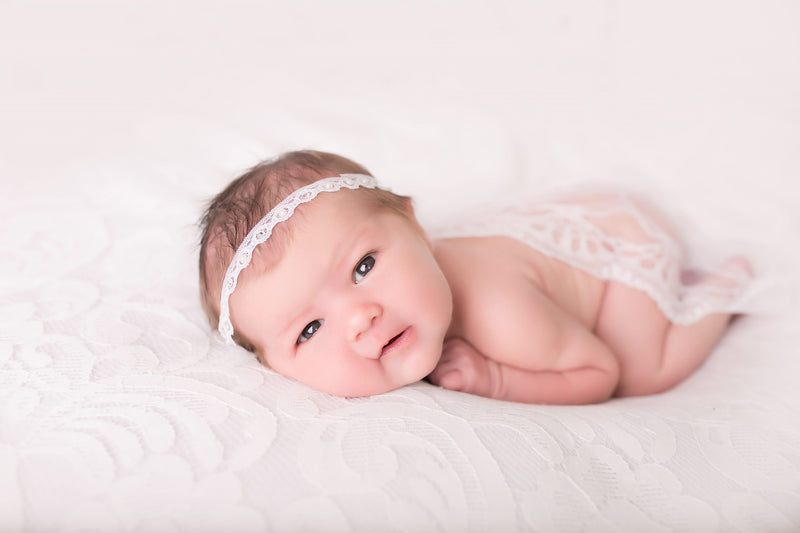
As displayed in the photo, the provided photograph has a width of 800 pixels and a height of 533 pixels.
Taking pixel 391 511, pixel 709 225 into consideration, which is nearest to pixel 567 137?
pixel 709 225

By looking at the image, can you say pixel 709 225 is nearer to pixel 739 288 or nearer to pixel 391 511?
pixel 739 288

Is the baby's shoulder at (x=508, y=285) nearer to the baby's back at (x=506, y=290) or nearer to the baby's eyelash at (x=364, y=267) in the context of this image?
the baby's back at (x=506, y=290)

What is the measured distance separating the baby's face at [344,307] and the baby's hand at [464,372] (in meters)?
0.11

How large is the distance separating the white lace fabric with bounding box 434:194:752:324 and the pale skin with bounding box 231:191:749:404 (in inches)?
1.2

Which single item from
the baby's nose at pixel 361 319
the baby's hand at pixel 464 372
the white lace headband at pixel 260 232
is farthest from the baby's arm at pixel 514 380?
the white lace headband at pixel 260 232

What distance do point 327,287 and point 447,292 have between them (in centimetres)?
25

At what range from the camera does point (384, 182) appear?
217 centimetres

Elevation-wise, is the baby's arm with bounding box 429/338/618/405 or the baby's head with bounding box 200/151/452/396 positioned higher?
the baby's head with bounding box 200/151/452/396

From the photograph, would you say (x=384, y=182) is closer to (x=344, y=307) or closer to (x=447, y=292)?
(x=447, y=292)

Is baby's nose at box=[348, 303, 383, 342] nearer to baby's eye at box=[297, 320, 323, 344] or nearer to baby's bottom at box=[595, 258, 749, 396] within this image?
baby's eye at box=[297, 320, 323, 344]

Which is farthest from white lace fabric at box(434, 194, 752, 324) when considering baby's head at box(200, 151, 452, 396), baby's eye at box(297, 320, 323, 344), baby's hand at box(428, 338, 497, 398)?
baby's eye at box(297, 320, 323, 344)

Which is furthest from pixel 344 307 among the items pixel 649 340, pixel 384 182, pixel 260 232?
pixel 384 182

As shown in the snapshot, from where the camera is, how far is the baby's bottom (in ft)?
5.56

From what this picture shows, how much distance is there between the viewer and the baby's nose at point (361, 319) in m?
1.27
